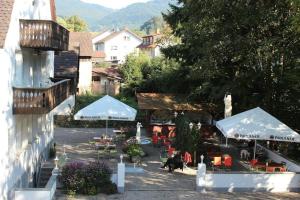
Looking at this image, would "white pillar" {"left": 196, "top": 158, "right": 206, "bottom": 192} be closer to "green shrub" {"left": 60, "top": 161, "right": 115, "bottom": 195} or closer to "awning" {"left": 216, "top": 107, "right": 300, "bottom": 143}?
"awning" {"left": 216, "top": 107, "right": 300, "bottom": 143}

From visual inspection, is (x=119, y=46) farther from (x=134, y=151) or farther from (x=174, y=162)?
(x=174, y=162)

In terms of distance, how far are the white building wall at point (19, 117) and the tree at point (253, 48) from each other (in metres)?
7.98

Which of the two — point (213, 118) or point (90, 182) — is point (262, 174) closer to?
point (90, 182)

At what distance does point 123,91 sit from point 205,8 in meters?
25.4

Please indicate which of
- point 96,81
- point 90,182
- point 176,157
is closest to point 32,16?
point 90,182

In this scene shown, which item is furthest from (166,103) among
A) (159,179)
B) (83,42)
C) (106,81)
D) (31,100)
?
(106,81)

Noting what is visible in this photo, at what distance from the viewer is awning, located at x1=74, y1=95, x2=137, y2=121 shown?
2441 cm

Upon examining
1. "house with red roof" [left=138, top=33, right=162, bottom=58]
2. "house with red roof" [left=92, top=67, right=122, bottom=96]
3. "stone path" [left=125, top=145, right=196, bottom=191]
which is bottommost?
"stone path" [left=125, top=145, right=196, bottom=191]

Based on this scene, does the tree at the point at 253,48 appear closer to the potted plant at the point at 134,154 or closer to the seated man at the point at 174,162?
the potted plant at the point at 134,154

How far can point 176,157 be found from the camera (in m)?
21.9

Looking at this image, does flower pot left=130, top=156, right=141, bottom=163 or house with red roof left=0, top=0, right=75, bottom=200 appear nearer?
house with red roof left=0, top=0, right=75, bottom=200

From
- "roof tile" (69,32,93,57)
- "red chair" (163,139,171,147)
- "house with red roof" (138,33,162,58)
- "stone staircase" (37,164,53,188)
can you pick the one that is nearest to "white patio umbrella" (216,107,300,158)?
"red chair" (163,139,171,147)

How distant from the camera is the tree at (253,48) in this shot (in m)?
23.4

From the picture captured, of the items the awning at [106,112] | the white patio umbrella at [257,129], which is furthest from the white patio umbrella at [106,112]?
the white patio umbrella at [257,129]
